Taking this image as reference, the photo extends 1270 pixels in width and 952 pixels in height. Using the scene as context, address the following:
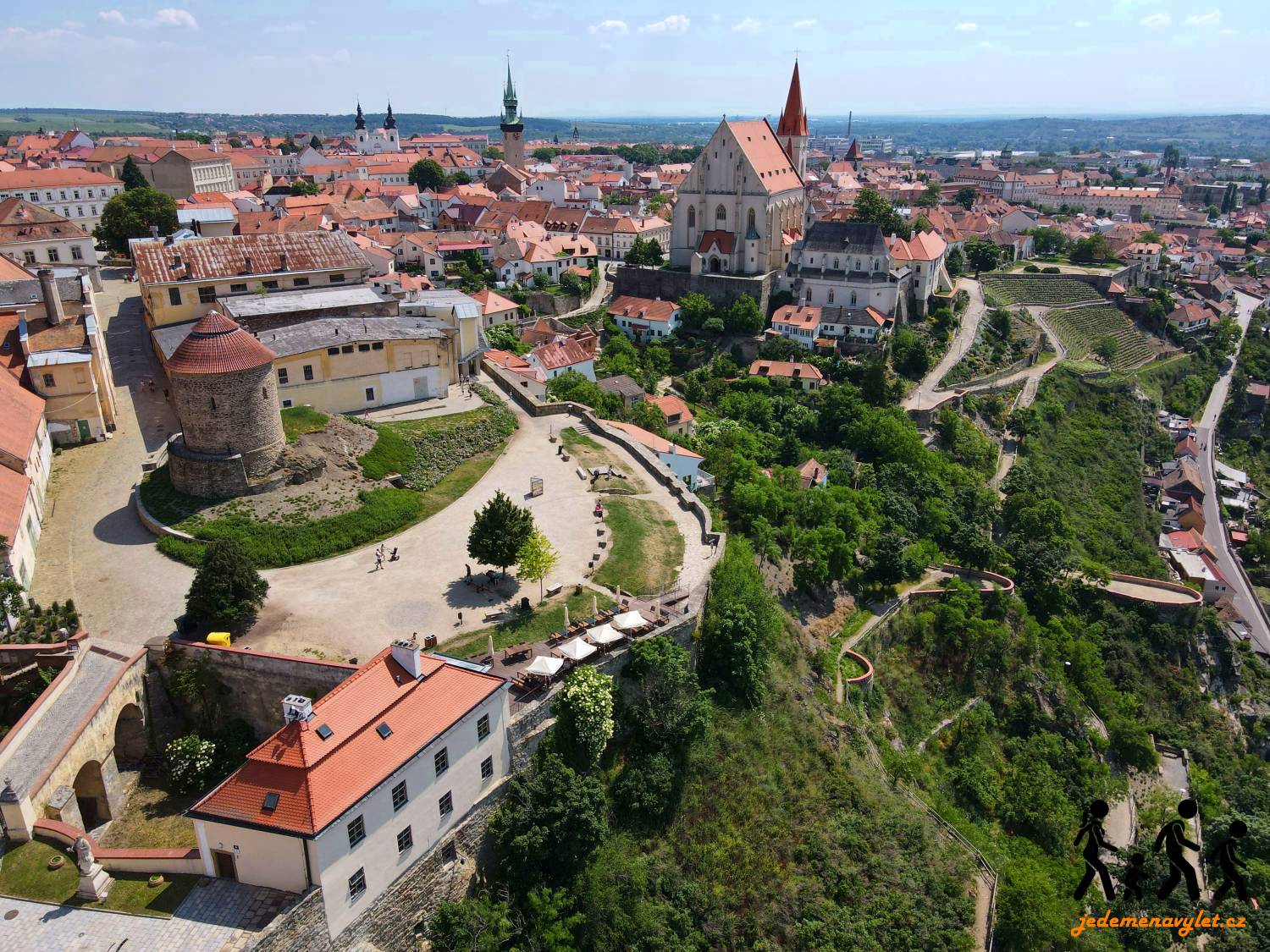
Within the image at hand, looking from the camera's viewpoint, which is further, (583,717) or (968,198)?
(968,198)

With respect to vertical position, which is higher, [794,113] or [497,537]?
[794,113]

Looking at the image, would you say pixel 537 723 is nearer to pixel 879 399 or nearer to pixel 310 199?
pixel 879 399

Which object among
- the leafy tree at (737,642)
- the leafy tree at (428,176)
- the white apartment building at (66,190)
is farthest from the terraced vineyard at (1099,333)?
the white apartment building at (66,190)

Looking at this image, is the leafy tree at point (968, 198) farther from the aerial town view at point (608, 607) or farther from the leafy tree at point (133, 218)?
the leafy tree at point (133, 218)

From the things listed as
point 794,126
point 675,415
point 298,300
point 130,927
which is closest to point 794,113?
point 794,126

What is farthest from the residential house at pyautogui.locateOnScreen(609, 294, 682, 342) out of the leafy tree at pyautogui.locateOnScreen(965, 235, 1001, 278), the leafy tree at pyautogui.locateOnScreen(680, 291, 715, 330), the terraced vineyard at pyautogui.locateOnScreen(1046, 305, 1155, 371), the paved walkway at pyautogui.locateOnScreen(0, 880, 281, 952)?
the paved walkway at pyautogui.locateOnScreen(0, 880, 281, 952)

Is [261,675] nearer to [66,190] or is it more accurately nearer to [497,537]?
[497,537]

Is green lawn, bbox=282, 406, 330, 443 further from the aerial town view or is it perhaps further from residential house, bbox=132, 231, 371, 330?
residential house, bbox=132, 231, 371, 330
